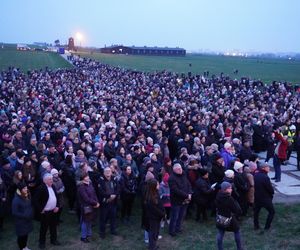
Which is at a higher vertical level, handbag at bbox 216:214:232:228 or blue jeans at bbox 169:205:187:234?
handbag at bbox 216:214:232:228

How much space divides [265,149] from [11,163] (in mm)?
10133

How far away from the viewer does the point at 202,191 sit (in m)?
8.73

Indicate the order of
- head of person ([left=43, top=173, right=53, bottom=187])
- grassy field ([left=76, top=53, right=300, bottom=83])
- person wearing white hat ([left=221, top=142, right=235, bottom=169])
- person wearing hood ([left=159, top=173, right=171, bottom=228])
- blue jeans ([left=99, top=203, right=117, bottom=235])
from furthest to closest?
grassy field ([left=76, top=53, right=300, bottom=83]) → person wearing white hat ([left=221, top=142, right=235, bottom=169]) → person wearing hood ([left=159, top=173, right=171, bottom=228]) → blue jeans ([left=99, top=203, right=117, bottom=235]) → head of person ([left=43, top=173, right=53, bottom=187])

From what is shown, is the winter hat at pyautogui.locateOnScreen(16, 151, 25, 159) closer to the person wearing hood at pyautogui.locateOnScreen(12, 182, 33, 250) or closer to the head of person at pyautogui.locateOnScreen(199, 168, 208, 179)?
the person wearing hood at pyautogui.locateOnScreen(12, 182, 33, 250)

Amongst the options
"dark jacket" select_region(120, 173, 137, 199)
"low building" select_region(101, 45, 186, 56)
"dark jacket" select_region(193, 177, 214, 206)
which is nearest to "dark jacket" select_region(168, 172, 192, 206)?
"dark jacket" select_region(193, 177, 214, 206)

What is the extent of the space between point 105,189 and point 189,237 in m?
2.04

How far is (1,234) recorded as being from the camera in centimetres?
859

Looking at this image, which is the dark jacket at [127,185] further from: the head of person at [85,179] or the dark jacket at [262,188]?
the dark jacket at [262,188]

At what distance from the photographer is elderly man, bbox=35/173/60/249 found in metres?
7.68

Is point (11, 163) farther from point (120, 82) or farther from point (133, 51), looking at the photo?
point (133, 51)

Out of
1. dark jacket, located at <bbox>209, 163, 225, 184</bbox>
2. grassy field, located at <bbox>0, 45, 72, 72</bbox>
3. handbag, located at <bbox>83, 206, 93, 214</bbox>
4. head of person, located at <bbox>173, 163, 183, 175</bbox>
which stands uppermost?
grassy field, located at <bbox>0, 45, 72, 72</bbox>

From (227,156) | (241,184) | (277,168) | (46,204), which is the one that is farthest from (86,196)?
(277,168)

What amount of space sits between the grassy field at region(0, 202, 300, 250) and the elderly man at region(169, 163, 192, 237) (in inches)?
13.8

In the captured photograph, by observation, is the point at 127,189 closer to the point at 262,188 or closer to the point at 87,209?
the point at 87,209
